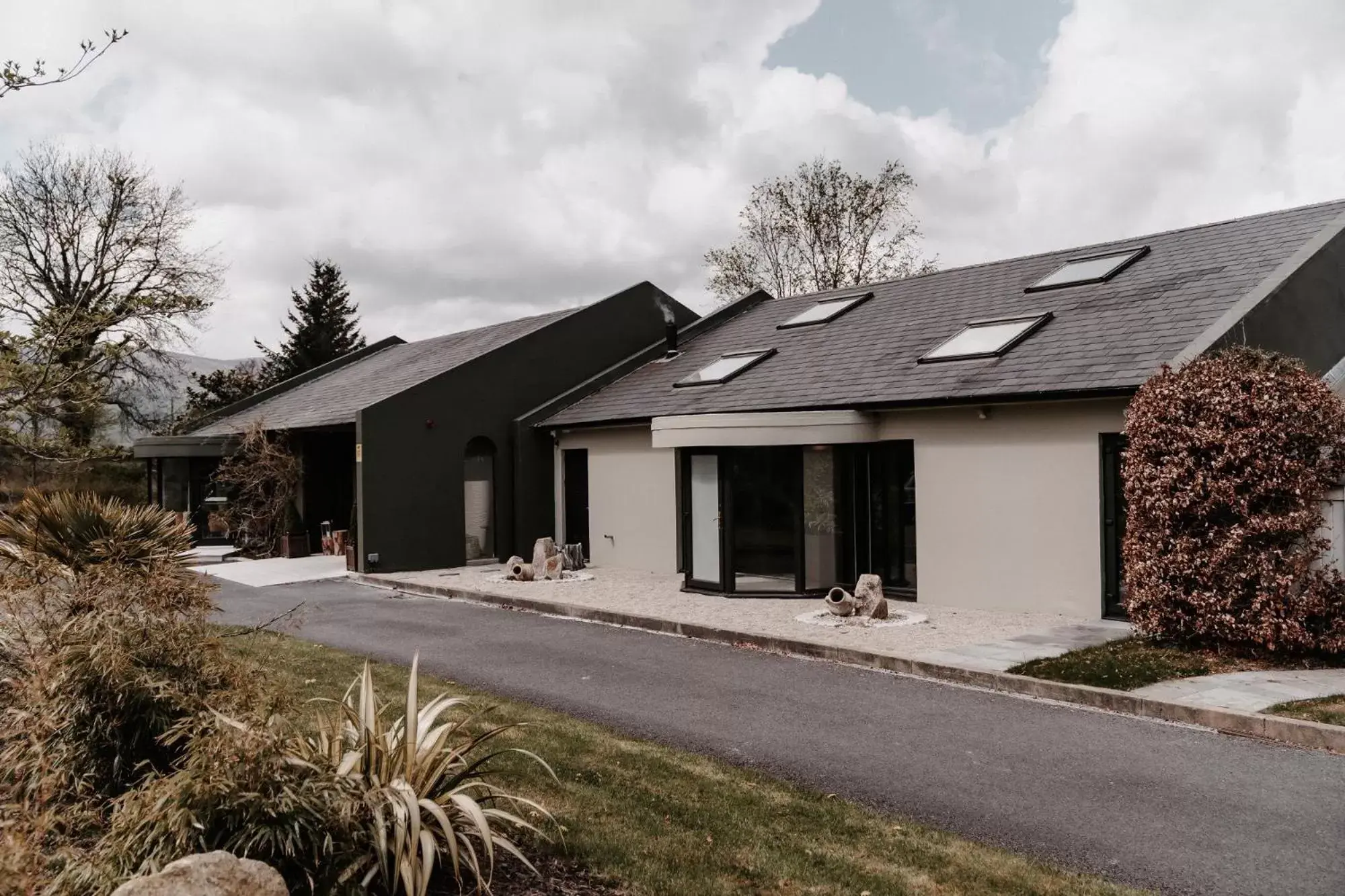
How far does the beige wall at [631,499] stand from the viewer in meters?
17.5

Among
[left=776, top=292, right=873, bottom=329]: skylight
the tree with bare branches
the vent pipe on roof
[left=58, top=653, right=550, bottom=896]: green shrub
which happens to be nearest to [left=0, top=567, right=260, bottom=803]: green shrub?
[left=58, top=653, right=550, bottom=896]: green shrub

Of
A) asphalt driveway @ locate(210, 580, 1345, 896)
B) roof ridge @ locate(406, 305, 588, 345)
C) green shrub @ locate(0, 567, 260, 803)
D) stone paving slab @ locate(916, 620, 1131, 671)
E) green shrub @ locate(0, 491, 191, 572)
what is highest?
roof ridge @ locate(406, 305, 588, 345)

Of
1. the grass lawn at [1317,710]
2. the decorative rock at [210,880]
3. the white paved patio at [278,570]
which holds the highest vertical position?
the decorative rock at [210,880]

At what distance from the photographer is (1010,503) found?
1209cm

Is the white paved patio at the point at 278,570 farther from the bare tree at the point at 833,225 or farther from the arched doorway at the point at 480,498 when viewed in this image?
the bare tree at the point at 833,225

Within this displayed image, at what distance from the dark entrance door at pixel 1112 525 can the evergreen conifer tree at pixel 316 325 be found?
4613 centimetres

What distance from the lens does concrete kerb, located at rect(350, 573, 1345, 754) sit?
6.71 metres

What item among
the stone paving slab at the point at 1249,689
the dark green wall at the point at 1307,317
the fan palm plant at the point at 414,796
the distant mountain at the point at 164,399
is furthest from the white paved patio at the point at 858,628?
the distant mountain at the point at 164,399

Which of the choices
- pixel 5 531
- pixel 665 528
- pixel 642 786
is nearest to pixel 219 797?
pixel 642 786

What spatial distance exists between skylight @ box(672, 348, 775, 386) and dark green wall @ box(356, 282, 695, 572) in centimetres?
358

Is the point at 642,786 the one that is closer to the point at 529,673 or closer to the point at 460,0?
the point at 529,673

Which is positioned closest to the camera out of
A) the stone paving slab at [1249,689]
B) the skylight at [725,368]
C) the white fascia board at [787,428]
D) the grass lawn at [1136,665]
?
the stone paving slab at [1249,689]

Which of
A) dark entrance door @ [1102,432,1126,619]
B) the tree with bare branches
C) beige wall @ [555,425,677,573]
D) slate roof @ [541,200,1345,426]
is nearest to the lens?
dark entrance door @ [1102,432,1126,619]

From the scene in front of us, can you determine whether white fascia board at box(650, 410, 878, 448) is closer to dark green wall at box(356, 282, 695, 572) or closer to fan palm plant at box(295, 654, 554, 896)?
dark green wall at box(356, 282, 695, 572)
